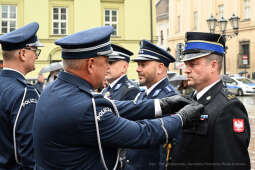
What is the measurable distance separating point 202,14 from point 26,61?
153 feet

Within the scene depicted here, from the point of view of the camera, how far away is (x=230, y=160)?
2.79 m

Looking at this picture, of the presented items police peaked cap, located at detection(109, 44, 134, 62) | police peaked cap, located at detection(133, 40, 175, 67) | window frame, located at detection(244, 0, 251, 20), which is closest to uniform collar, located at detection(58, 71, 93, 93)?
police peaked cap, located at detection(133, 40, 175, 67)

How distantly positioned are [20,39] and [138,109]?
4.37ft

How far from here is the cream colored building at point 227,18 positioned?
41.1 metres

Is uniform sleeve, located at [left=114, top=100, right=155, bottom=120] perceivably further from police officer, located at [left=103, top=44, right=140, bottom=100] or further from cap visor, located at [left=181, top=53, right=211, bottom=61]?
police officer, located at [left=103, top=44, right=140, bottom=100]

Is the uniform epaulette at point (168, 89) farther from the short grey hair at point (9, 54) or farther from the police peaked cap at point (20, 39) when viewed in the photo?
the short grey hair at point (9, 54)

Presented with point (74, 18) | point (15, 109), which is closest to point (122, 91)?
point (15, 109)

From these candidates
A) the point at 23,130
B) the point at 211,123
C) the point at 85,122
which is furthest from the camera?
the point at 23,130

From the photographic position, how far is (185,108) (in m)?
2.61

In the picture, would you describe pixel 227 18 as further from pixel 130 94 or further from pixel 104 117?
pixel 104 117

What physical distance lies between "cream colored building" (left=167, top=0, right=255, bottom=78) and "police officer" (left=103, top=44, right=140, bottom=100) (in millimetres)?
31626

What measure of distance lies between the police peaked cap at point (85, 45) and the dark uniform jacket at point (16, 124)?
2.97 ft

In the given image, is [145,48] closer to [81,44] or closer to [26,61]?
[26,61]

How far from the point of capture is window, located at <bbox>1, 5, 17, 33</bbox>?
26.0 metres
